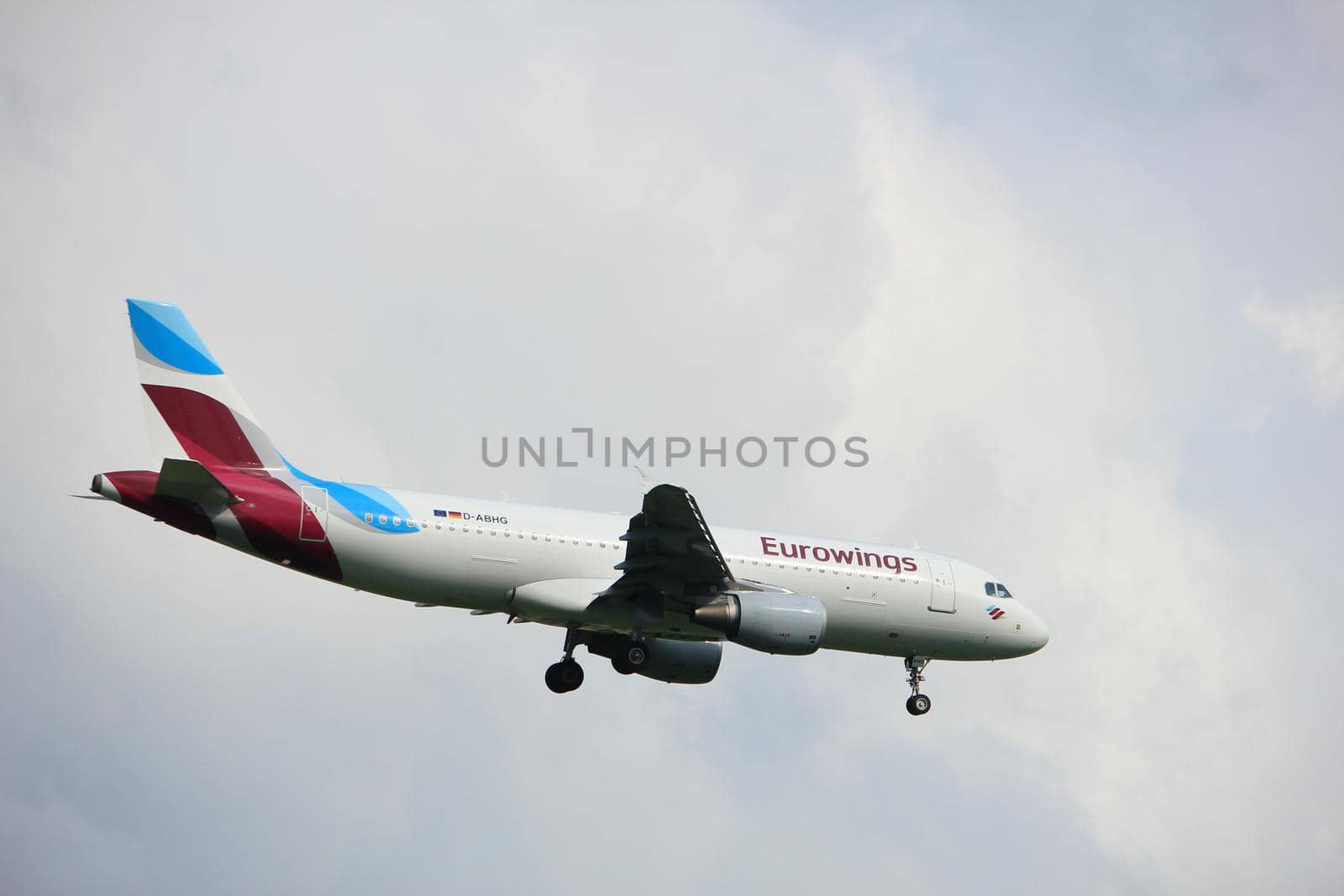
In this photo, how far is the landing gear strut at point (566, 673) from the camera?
109 ft

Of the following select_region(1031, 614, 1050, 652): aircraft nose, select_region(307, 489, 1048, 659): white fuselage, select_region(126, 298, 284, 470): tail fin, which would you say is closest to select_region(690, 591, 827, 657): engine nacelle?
select_region(307, 489, 1048, 659): white fuselage

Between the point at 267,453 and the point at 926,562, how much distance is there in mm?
14805

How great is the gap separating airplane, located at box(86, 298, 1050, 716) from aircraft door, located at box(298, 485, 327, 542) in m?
0.02

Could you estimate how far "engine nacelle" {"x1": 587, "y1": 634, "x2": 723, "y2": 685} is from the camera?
111 ft

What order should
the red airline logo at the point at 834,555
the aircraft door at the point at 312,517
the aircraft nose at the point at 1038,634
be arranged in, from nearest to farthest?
the aircraft door at the point at 312,517, the red airline logo at the point at 834,555, the aircraft nose at the point at 1038,634

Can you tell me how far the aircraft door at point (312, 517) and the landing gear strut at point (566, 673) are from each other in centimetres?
702

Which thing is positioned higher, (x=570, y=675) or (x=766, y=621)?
(x=766, y=621)

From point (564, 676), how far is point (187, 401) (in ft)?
33.7

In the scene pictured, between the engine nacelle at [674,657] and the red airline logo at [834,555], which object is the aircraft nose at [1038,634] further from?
the engine nacelle at [674,657]

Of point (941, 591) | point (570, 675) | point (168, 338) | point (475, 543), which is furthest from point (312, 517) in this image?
point (941, 591)

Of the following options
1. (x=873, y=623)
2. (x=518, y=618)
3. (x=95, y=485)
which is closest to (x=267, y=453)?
(x=95, y=485)

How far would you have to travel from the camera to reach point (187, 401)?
2917cm

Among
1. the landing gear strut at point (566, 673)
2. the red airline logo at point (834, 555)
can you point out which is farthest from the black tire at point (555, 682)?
the red airline logo at point (834, 555)

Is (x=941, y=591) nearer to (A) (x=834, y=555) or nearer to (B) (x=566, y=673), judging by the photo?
(A) (x=834, y=555)
